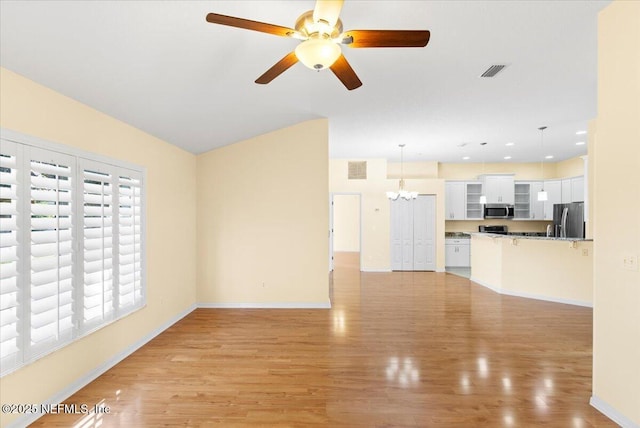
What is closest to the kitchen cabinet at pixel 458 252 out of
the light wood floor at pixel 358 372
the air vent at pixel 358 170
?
the air vent at pixel 358 170

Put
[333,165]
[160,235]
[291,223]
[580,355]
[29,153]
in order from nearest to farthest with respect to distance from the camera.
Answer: [29,153]
[580,355]
[160,235]
[291,223]
[333,165]

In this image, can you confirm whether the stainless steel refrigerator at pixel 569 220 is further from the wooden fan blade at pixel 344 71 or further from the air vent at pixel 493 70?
the wooden fan blade at pixel 344 71

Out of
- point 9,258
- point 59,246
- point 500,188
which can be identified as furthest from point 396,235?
point 9,258

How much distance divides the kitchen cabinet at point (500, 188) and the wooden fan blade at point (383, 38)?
26.0 feet

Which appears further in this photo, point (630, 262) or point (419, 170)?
point (419, 170)

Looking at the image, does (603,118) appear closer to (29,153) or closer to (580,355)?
(580,355)

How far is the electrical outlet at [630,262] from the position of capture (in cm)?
209

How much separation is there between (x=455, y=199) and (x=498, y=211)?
3.92ft

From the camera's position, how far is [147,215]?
3.70 m

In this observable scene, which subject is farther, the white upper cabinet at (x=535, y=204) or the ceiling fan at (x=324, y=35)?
the white upper cabinet at (x=535, y=204)

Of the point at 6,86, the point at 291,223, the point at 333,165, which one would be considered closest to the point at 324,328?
the point at 291,223

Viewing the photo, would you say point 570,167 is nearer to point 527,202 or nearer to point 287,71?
→ point 527,202

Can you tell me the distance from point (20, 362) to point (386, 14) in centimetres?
361

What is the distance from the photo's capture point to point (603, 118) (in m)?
2.34
